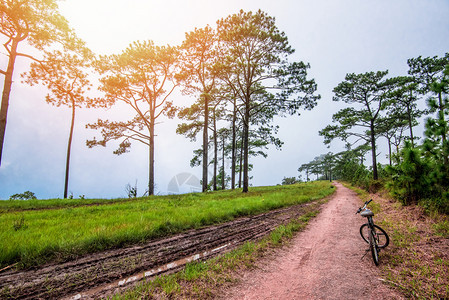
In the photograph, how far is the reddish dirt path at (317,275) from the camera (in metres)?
2.79

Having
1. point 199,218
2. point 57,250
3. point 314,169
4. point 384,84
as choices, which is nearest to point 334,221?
point 199,218

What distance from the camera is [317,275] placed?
333 centimetres

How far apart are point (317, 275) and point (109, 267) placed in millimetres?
3915

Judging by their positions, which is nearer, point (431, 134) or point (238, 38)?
point (431, 134)

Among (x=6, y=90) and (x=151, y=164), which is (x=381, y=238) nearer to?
(x=151, y=164)

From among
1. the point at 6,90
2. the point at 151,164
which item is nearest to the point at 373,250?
the point at 151,164

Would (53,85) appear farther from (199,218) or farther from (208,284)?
(208,284)

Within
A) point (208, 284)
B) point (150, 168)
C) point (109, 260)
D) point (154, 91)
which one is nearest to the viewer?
point (208, 284)

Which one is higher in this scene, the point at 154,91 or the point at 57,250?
the point at 154,91

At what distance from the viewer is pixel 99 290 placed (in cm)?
273

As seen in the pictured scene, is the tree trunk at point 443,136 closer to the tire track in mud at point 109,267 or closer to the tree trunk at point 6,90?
the tire track in mud at point 109,267

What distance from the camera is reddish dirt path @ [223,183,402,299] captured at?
2.79 meters

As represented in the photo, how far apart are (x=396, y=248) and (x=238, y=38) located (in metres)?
17.1

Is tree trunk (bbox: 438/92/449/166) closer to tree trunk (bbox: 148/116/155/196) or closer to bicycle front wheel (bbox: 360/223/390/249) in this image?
bicycle front wheel (bbox: 360/223/390/249)
